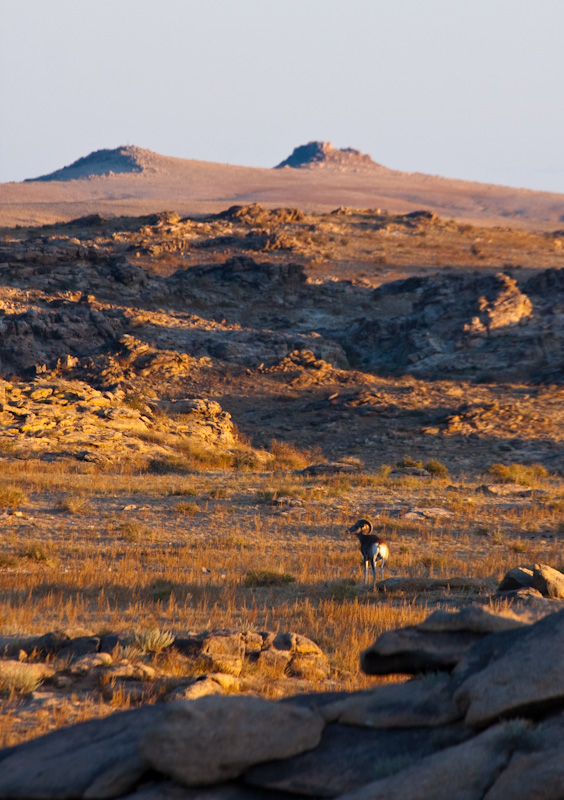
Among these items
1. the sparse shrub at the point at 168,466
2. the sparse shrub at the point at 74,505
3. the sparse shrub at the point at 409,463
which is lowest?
the sparse shrub at the point at 409,463

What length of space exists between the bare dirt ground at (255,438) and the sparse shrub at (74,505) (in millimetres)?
56

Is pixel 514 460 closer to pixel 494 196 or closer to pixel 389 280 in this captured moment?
pixel 389 280

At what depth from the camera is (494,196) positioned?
145250mm

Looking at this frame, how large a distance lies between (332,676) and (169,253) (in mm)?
46895

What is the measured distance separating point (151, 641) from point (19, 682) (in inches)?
48.1

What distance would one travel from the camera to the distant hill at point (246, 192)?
109194 millimetres

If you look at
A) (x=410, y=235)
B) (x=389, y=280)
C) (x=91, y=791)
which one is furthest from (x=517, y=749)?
(x=410, y=235)

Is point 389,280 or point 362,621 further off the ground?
point 389,280

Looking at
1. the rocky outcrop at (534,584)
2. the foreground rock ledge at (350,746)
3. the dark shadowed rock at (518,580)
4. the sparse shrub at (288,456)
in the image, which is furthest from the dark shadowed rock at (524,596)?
the sparse shrub at (288,456)

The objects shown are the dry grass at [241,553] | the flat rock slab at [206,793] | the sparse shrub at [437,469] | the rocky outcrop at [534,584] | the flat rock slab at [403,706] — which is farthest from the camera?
the sparse shrub at [437,469]

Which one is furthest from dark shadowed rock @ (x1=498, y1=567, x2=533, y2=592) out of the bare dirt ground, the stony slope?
the stony slope

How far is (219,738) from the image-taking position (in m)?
3.06

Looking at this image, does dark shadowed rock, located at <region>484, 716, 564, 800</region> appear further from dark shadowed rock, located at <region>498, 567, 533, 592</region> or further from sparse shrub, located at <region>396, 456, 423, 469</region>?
sparse shrub, located at <region>396, 456, 423, 469</region>

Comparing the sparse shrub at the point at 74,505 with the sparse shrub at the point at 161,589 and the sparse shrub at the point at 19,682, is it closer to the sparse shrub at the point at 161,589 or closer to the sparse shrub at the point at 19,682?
the sparse shrub at the point at 161,589
